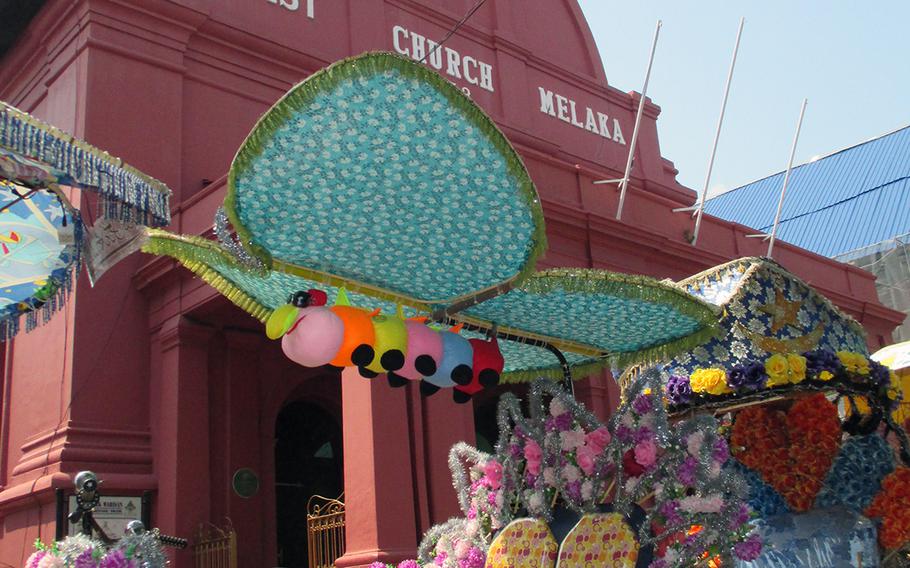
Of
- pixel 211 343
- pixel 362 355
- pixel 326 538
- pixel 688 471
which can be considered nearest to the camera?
pixel 362 355

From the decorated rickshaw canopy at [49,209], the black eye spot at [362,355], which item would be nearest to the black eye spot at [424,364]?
the black eye spot at [362,355]

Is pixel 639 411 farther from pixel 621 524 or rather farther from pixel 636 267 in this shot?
pixel 636 267

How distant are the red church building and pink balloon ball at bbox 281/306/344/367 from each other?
420 centimetres

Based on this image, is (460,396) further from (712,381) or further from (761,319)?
(761,319)

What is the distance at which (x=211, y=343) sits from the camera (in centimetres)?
998

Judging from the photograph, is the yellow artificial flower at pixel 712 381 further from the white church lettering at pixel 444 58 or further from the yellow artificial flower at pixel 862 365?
the white church lettering at pixel 444 58

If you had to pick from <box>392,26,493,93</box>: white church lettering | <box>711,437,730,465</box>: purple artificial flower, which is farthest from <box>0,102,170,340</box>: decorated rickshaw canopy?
<box>392,26,493,93</box>: white church lettering

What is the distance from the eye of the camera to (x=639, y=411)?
12.8 feet

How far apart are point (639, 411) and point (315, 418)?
8.01m

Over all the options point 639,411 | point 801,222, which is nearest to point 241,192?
point 639,411

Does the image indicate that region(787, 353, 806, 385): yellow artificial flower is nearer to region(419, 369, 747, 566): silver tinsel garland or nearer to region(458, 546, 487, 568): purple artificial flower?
region(419, 369, 747, 566): silver tinsel garland

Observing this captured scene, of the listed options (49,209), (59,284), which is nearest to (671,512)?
(59,284)

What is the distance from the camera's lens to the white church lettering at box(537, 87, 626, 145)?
15.0 m

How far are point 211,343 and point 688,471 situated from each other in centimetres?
712
